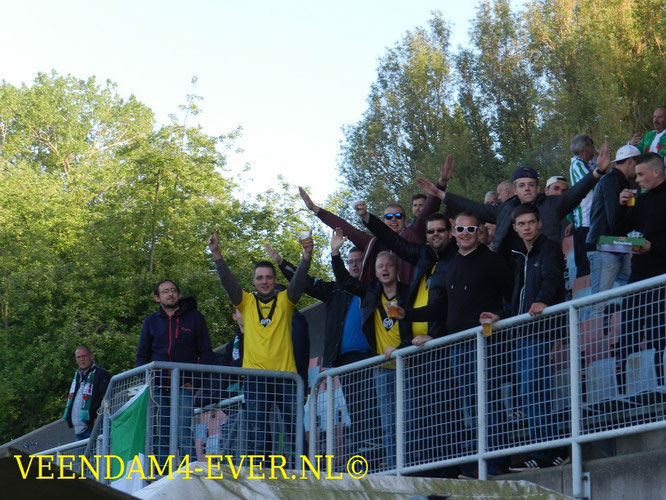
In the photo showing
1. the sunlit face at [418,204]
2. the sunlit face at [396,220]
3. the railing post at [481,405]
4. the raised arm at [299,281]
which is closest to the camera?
the railing post at [481,405]

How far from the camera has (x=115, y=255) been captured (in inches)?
1101

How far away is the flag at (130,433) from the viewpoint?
8969 mm

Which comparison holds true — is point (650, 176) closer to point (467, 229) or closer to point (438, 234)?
point (467, 229)

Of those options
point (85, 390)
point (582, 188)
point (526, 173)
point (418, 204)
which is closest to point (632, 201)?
point (582, 188)

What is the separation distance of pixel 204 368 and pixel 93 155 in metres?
38.2

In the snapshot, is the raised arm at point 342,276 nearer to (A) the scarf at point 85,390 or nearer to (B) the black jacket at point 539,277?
(B) the black jacket at point 539,277

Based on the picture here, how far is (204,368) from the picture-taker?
371 inches

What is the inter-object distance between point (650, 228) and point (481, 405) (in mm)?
1771

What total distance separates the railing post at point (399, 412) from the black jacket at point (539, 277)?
915mm

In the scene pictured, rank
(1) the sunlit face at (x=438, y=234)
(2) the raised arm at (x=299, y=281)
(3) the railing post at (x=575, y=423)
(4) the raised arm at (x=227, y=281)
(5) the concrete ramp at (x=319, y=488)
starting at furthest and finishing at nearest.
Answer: (4) the raised arm at (x=227, y=281)
(2) the raised arm at (x=299, y=281)
(1) the sunlit face at (x=438, y=234)
(3) the railing post at (x=575, y=423)
(5) the concrete ramp at (x=319, y=488)

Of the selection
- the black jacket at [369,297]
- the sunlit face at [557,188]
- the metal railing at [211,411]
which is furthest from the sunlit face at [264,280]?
the sunlit face at [557,188]

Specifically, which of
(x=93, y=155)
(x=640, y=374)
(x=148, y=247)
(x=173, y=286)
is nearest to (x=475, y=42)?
(x=148, y=247)

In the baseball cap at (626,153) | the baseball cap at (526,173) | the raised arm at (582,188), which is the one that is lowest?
the raised arm at (582,188)

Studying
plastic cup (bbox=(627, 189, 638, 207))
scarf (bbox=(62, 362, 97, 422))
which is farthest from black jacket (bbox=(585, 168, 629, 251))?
scarf (bbox=(62, 362, 97, 422))
